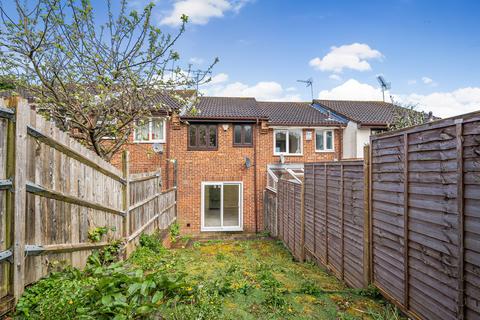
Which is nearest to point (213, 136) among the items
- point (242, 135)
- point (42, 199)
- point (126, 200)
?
point (242, 135)

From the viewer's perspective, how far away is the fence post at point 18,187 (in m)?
2.39

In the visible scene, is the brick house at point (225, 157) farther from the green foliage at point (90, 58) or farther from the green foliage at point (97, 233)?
the green foliage at point (97, 233)

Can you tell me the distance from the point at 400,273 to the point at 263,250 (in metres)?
5.65

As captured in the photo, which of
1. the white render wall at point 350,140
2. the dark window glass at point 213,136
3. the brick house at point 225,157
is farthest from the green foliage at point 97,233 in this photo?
the white render wall at point 350,140

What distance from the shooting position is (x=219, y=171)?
11961mm

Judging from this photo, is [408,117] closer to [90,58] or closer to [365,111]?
[365,111]

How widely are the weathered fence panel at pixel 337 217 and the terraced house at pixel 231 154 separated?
16.7 feet

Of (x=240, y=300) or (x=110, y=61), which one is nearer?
(x=240, y=300)

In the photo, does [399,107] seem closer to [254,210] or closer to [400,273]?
[254,210]

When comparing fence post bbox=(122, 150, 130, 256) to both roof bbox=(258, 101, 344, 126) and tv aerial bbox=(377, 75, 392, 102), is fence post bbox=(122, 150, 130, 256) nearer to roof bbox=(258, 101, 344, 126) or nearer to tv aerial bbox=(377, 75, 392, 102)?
roof bbox=(258, 101, 344, 126)

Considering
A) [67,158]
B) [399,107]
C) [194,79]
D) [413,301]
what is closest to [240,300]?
[413,301]

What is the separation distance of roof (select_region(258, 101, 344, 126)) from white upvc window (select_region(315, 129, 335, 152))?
473 mm

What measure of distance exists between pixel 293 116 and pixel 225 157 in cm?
455

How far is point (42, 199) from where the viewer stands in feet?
9.24
